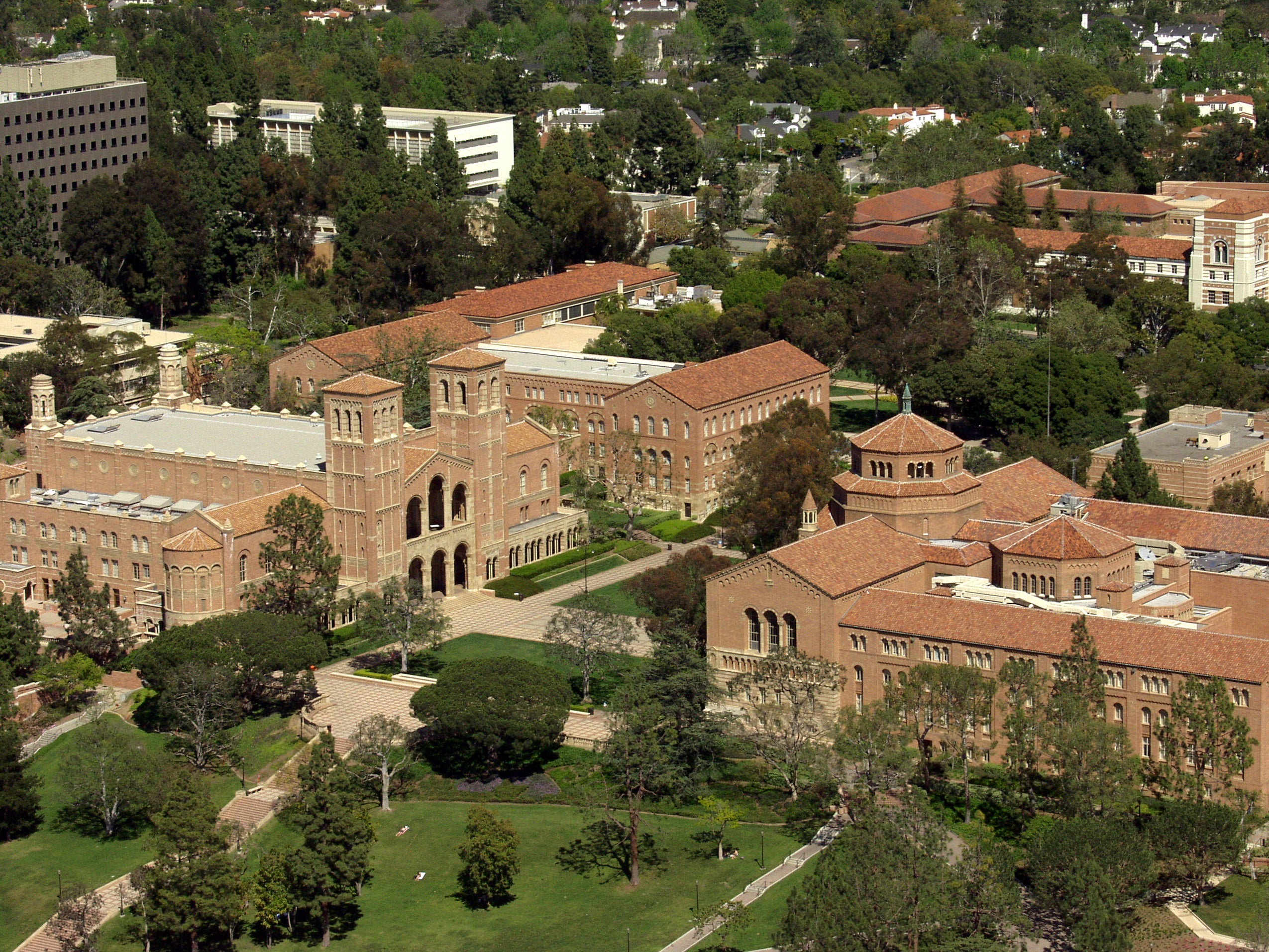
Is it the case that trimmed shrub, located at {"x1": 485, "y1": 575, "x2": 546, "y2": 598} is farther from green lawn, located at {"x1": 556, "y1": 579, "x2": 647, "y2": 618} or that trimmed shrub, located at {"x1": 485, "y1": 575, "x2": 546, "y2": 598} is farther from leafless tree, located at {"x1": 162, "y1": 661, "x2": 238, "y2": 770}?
leafless tree, located at {"x1": 162, "y1": 661, "x2": 238, "y2": 770}

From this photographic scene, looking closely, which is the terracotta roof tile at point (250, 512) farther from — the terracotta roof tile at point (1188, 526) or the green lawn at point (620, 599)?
the terracotta roof tile at point (1188, 526)

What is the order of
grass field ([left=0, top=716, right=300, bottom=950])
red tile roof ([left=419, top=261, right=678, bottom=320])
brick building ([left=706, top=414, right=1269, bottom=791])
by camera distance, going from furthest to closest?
1. red tile roof ([left=419, top=261, right=678, bottom=320])
2. brick building ([left=706, top=414, right=1269, bottom=791])
3. grass field ([left=0, top=716, right=300, bottom=950])

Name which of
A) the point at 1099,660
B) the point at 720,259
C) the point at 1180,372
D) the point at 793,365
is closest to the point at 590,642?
the point at 1099,660

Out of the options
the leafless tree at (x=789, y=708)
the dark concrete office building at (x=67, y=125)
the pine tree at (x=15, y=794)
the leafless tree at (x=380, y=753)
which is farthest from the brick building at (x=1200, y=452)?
the dark concrete office building at (x=67, y=125)

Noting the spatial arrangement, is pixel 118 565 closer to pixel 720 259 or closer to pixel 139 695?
pixel 139 695

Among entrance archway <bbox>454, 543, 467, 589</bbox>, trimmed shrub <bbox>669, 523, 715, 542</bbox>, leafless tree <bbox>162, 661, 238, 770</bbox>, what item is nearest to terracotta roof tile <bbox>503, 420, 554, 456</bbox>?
entrance archway <bbox>454, 543, 467, 589</bbox>

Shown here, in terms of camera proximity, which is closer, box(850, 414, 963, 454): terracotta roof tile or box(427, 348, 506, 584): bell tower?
box(850, 414, 963, 454): terracotta roof tile
